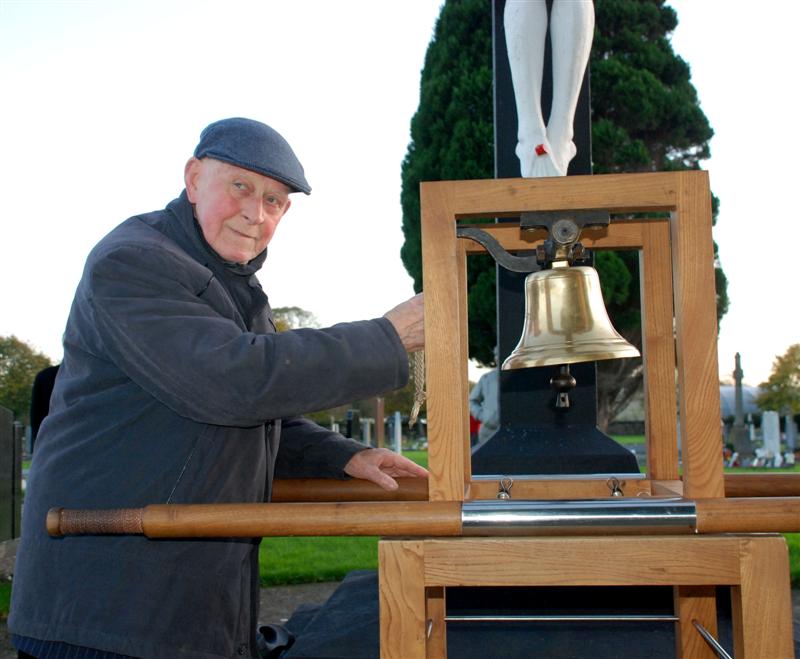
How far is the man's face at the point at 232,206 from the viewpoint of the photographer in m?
1.98

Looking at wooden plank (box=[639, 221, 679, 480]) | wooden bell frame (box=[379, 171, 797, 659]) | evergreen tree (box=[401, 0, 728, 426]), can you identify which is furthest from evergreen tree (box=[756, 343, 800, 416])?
wooden bell frame (box=[379, 171, 797, 659])

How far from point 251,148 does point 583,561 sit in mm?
1171

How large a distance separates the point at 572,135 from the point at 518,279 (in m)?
0.82

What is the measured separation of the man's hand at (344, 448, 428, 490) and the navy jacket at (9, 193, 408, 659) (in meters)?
0.26

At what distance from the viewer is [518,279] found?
14.2ft

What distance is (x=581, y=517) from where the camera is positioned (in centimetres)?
132

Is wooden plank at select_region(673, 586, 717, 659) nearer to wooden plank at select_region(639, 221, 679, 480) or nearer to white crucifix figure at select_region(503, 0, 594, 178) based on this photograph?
wooden plank at select_region(639, 221, 679, 480)


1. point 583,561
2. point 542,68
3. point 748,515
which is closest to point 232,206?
point 583,561

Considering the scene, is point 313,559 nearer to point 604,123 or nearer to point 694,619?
point 694,619

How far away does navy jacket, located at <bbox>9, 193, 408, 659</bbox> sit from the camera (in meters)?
1.57

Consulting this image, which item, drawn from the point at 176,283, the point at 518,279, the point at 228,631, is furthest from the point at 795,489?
the point at 518,279

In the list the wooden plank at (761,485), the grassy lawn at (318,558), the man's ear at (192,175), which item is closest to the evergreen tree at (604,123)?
the grassy lawn at (318,558)

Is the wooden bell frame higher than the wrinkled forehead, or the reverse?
the wrinkled forehead

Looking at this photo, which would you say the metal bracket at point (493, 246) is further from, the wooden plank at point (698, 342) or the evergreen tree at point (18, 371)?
the evergreen tree at point (18, 371)
